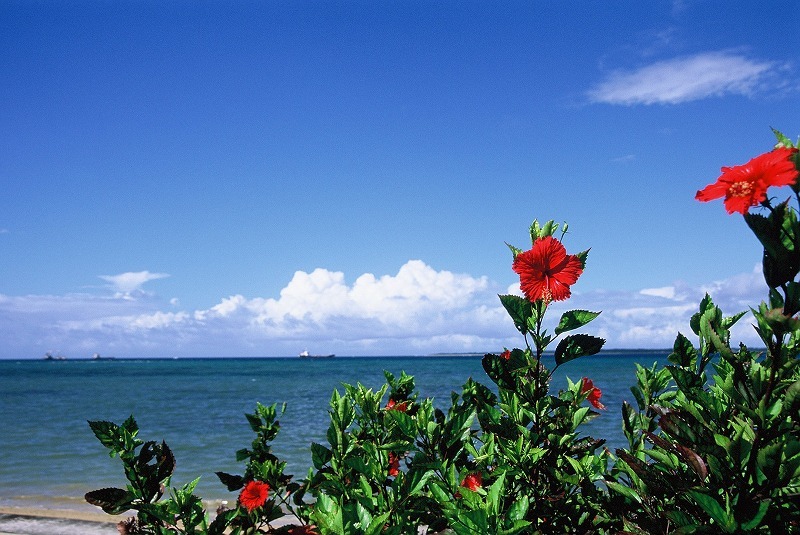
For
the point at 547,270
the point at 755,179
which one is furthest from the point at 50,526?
the point at 755,179

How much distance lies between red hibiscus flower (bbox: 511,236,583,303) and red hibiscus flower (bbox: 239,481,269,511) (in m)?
1.54

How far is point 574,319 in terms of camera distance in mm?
1885

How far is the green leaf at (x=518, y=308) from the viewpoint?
1863mm

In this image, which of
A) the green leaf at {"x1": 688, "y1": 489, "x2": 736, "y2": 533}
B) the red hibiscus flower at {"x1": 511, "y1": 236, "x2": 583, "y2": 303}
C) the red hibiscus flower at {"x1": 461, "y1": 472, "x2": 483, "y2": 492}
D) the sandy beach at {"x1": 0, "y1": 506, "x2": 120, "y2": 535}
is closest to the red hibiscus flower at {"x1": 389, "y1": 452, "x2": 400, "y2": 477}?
the red hibiscus flower at {"x1": 461, "y1": 472, "x2": 483, "y2": 492}

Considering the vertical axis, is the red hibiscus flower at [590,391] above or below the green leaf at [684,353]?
below

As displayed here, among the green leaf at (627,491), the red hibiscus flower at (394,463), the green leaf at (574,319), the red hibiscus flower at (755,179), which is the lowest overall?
the red hibiscus flower at (394,463)

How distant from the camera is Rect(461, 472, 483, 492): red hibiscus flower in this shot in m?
1.87

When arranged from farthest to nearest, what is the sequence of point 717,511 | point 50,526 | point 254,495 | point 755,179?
1. point 50,526
2. point 254,495
3. point 717,511
4. point 755,179

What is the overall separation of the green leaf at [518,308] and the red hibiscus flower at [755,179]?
66 centimetres

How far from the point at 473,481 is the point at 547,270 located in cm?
65

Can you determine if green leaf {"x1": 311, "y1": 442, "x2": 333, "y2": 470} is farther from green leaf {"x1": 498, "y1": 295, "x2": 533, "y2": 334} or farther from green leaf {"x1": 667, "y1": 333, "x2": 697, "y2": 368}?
green leaf {"x1": 667, "y1": 333, "x2": 697, "y2": 368}

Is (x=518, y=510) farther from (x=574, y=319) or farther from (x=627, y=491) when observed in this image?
(x=574, y=319)

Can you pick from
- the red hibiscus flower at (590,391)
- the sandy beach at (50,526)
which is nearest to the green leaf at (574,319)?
the red hibiscus flower at (590,391)

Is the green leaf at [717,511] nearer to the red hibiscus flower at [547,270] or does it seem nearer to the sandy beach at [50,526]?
the red hibiscus flower at [547,270]
